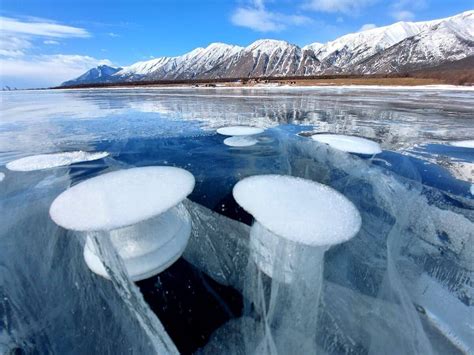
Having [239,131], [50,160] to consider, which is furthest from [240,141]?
[50,160]

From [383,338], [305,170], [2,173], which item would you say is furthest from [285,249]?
[2,173]

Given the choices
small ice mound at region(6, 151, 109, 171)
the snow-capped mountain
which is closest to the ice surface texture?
small ice mound at region(6, 151, 109, 171)

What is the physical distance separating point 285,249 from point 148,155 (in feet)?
8.95

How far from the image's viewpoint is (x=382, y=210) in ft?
7.55

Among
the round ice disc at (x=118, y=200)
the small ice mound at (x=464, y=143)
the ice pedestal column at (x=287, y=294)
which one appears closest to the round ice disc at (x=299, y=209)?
the ice pedestal column at (x=287, y=294)

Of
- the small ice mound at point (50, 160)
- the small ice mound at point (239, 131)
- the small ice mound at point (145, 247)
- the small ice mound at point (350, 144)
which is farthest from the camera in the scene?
the small ice mound at point (239, 131)

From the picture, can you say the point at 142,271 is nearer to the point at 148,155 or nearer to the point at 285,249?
the point at 285,249

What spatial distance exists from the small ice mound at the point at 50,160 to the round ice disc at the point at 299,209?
2529mm

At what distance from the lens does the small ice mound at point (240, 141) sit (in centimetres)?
420

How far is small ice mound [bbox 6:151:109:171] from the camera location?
312cm

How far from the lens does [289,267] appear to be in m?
1.61

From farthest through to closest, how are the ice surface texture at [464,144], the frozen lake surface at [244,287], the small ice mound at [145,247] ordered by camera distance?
the ice surface texture at [464,144]
the small ice mound at [145,247]
the frozen lake surface at [244,287]

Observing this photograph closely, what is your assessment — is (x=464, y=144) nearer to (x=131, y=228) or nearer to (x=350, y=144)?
(x=350, y=144)

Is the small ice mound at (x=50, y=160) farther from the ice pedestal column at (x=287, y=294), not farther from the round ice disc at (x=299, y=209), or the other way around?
the ice pedestal column at (x=287, y=294)
